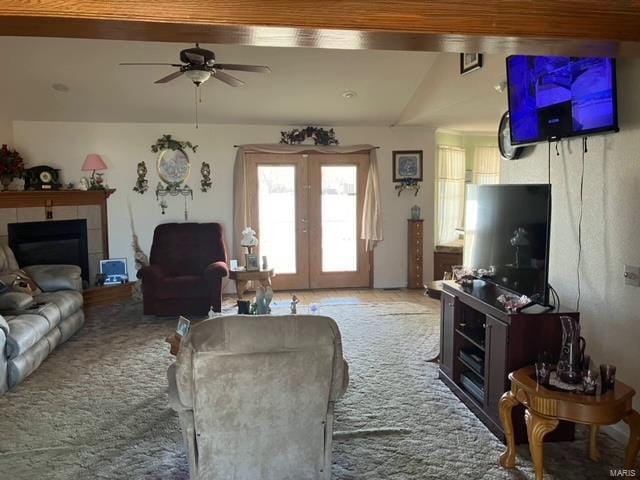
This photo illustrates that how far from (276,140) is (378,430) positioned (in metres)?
4.70

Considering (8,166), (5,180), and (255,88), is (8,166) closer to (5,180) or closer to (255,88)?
(5,180)

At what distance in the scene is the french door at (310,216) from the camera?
277 inches

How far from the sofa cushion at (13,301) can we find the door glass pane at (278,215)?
3.21m

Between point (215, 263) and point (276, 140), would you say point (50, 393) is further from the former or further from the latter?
point (276, 140)

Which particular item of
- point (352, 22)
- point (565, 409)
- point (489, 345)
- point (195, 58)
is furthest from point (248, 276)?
point (352, 22)

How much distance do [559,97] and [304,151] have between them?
167 inches

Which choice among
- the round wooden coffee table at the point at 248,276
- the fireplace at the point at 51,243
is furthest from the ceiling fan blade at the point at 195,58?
the fireplace at the point at 51,243

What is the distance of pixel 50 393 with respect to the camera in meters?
3.71

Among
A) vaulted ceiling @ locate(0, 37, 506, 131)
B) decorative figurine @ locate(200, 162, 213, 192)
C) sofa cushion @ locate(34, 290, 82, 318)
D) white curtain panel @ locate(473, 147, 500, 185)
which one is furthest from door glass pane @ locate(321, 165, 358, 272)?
sofa cushion @ locate(34, 290, 82, 318)

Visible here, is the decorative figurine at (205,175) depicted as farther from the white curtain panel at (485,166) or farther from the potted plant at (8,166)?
the white curtain panel at (485,166)

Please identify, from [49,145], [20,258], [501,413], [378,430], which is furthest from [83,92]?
[501,413]

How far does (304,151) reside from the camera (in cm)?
698

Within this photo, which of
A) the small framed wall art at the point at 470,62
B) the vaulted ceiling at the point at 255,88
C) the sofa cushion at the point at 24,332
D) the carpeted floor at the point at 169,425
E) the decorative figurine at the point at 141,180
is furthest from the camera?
the decorative figurine at the point at 141,180

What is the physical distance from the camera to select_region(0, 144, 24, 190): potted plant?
591 centimetres
